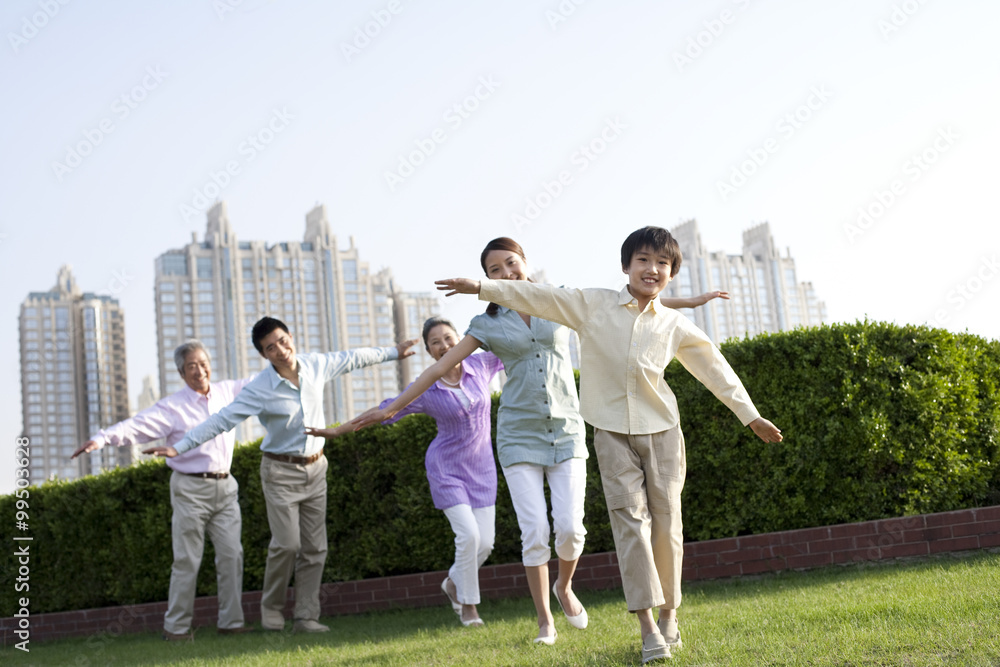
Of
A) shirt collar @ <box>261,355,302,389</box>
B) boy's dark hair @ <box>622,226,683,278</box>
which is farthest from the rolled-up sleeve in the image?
boy's dark hair @ <box>622,226,683,278</box>

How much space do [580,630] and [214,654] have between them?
2.20 m

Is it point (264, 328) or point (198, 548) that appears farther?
point (198, 548)

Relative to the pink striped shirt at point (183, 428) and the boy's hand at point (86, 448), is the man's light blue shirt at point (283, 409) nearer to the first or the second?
the pink striped shirt at point (183, 428)

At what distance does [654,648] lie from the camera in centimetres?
341

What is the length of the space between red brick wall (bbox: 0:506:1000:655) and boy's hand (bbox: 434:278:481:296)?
3.19 m

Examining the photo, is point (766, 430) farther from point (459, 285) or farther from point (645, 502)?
point (459, 285)

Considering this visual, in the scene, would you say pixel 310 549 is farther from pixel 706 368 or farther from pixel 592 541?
pixel 706 368

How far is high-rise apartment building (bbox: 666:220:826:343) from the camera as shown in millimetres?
104812

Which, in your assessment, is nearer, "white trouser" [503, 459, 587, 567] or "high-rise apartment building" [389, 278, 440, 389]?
"white trouser" [503, 459, 587, 567]

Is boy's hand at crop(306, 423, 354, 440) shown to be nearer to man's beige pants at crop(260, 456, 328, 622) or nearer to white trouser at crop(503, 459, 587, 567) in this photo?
man's beige pants at crop(260, 456, 328, 622)

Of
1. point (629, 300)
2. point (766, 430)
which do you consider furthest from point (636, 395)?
point (766, 430)

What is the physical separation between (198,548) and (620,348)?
4161mm

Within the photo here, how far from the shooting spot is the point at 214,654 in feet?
16.7

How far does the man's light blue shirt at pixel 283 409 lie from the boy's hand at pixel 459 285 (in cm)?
228
